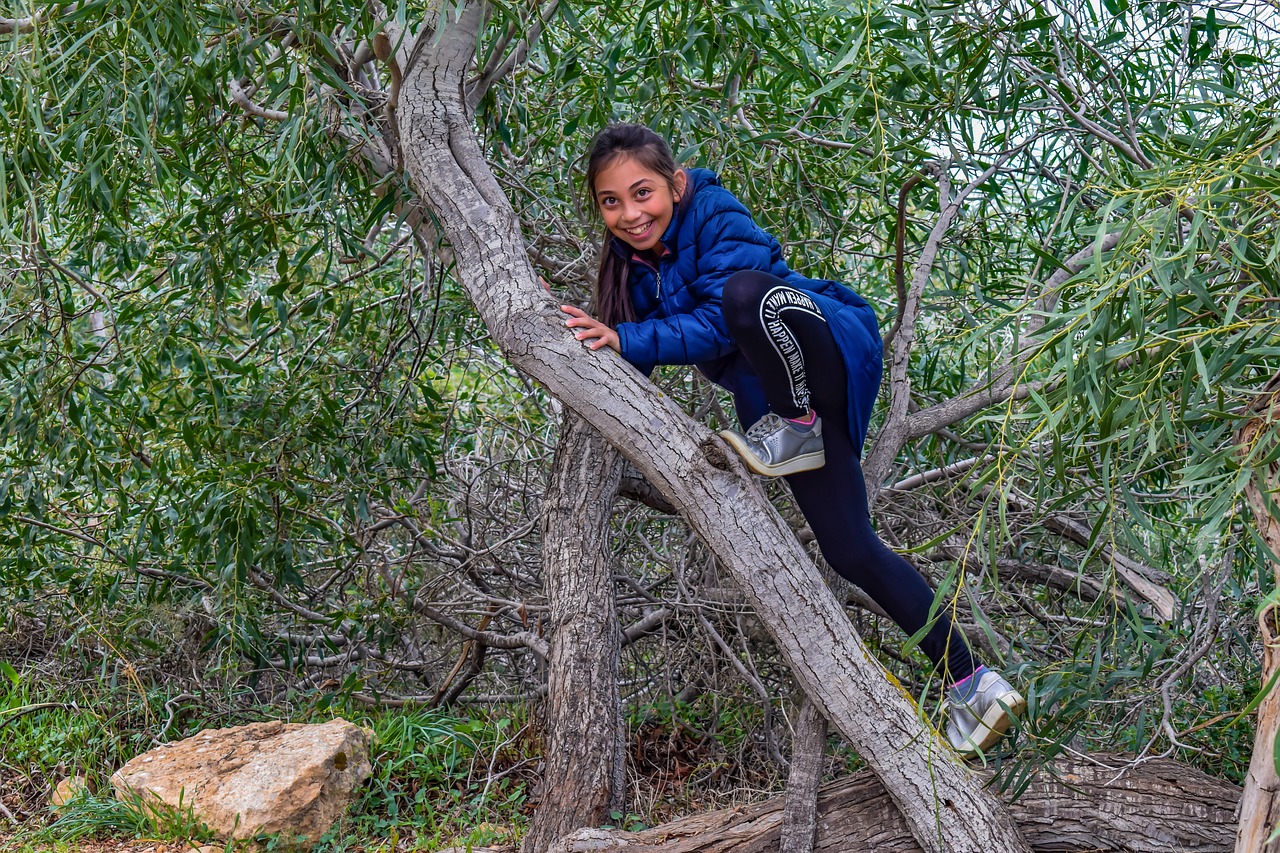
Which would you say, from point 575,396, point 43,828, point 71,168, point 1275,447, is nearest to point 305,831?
point 43,828

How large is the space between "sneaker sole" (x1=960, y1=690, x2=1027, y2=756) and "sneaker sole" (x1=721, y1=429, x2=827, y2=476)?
2.11ft

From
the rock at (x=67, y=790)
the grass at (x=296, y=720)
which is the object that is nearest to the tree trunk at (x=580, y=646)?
the grass at (x=296, y=720)

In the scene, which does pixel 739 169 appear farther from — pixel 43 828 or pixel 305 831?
pixel 43 828

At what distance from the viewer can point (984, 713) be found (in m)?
2.29

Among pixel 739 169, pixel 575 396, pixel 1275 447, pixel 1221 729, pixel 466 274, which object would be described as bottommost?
pixel 1221 729

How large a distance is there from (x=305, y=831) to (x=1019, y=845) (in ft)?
6.46

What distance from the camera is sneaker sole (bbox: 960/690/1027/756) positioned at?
2.24 meters

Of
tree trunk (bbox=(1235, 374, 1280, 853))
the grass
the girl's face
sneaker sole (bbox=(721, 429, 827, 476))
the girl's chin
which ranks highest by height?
the girl's face

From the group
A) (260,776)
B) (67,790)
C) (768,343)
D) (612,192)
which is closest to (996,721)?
(768,343)

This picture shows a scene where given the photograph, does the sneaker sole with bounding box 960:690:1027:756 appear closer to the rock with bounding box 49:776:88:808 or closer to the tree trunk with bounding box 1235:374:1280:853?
the tree trunk with bounding box 1235:374:1280:853

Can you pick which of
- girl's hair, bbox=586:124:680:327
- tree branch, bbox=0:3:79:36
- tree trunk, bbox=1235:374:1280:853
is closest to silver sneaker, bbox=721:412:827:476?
girl's hair, bbox=586:124:680:327

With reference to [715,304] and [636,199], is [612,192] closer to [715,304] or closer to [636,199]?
[636,199]

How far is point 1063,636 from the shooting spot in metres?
3.46

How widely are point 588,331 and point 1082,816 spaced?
1533 mm
